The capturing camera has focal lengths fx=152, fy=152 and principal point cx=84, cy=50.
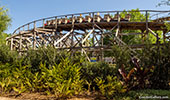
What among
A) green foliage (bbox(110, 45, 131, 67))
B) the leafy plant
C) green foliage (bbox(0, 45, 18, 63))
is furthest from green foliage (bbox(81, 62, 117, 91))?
green foliage (bbox(0, 45, 18, 63))

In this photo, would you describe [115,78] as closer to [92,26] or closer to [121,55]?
[121,55]

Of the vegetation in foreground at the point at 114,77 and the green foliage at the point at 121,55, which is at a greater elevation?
the green foliage at the point at 121,55

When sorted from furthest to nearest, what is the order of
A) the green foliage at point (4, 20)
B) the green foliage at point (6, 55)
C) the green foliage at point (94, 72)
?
the green foliage at point (4, 20) < the green foliage at point (6, 55) < the green foliage at point (94, 72)

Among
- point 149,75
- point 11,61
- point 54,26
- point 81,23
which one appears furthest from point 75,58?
point 54,26

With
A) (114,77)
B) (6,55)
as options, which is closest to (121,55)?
(114,77)

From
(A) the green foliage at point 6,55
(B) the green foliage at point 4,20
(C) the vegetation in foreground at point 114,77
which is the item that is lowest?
(C) the vegetation in foreground at point 114,77

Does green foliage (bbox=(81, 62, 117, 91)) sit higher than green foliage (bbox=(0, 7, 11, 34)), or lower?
lower

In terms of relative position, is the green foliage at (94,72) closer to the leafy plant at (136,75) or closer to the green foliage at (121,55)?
the green foliage at (121,55)

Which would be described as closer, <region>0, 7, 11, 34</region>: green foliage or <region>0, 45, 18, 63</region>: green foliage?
<region>0, 45, 18, 63</region>: green foliage

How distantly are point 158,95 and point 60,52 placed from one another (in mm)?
5091

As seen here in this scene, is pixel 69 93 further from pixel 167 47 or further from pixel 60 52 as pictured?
pixel 167 47

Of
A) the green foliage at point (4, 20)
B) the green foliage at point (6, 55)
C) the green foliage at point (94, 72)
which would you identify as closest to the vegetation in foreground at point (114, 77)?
the green foliage at point (94, 72)

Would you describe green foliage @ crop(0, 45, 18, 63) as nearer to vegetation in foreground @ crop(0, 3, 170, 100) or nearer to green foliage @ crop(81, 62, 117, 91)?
vegetation in foreground @ crop(0, 3, 170, 100)

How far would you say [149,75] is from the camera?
6.16 meters
